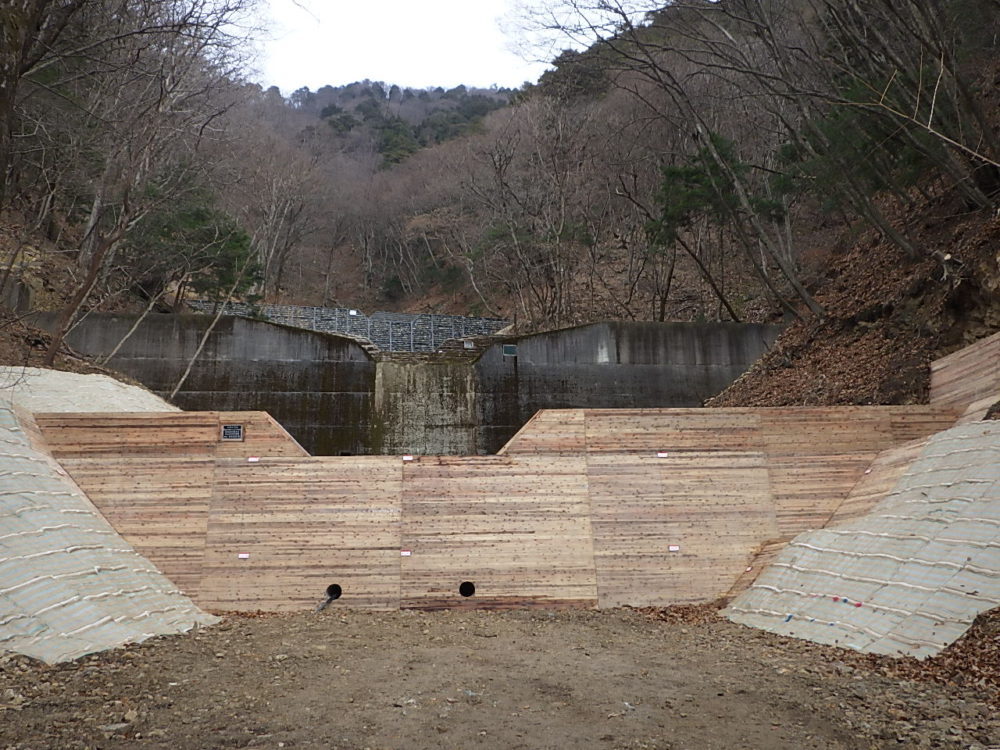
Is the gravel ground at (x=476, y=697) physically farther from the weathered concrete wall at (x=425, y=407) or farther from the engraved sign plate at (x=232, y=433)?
the weathered concrete wall at (x=425, y=407)

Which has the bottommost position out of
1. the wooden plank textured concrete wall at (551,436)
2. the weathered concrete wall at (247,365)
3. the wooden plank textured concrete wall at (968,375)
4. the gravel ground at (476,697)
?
the gravel ground at (476,697)

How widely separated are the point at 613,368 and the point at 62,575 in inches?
421

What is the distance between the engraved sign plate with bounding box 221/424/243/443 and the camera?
942cm

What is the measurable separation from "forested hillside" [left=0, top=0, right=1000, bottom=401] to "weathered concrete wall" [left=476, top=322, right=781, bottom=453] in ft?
3.86

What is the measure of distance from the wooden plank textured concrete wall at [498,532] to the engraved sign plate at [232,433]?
2.25 meters

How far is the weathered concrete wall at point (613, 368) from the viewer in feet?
46.9

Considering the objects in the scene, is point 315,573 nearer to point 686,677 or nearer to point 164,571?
point 164,571

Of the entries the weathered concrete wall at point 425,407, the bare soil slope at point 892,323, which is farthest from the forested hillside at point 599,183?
the weathered concrete wall at point 425,407

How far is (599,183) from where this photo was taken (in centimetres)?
2314

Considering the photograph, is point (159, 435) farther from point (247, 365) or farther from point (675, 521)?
point (675, 521)

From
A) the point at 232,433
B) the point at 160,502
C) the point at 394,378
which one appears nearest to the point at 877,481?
the point at 232,433

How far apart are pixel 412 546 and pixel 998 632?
5.98 metres

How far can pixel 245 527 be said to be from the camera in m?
8.88

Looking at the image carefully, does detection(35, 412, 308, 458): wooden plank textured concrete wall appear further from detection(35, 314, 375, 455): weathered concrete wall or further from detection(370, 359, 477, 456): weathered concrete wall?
detection(35, 314, 375, 455): weathered concrete wall
